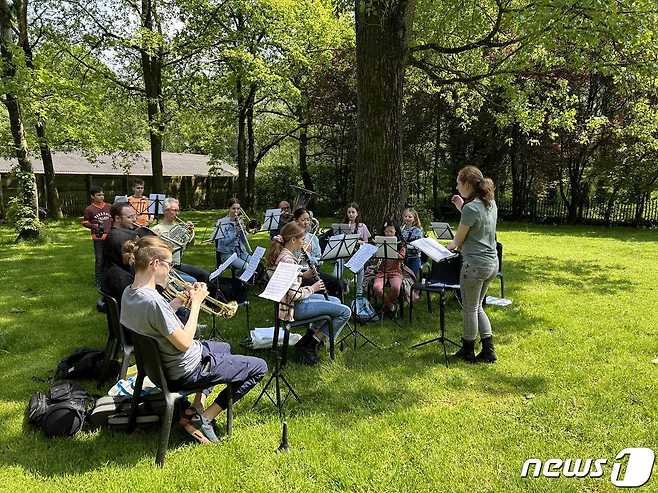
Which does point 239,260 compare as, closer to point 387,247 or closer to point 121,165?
point 387,247

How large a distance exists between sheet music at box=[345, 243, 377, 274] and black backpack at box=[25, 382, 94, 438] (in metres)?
2.86


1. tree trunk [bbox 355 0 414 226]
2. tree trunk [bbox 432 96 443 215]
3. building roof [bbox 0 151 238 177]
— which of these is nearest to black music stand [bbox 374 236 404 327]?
tree trunk [bbox 355 0 414 226]

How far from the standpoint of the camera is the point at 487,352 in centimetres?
538

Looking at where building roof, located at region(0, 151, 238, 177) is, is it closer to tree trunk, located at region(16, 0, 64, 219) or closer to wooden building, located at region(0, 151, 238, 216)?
wooden building, located at region(0, 151, 238, 216)

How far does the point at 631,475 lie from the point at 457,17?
979 centimetres

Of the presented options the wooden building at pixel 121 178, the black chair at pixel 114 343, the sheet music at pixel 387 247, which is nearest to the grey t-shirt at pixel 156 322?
the black chair at pixel 114 343

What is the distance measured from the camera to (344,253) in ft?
20.5

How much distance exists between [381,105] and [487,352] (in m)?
4.66

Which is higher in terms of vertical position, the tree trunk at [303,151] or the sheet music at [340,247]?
the tree trunk at [303,151]

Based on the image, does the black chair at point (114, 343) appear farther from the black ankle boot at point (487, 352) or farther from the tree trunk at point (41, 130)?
the tree trunk at point (41, 130)

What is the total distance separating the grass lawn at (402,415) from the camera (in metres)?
3.38

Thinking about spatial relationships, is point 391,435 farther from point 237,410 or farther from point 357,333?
point 357,333

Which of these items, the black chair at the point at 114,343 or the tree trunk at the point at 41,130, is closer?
the black chair at the point at 114,343

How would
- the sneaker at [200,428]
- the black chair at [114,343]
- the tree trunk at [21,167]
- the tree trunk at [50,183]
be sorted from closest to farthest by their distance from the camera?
the sneaker at [200,428] < the black chair at [114,343] < the tree trunk at [21,167] < the tree trunk at [50,183]
